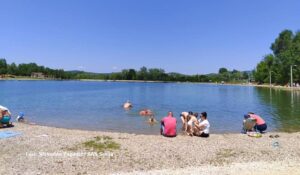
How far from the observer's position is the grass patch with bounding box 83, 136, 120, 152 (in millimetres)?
12782

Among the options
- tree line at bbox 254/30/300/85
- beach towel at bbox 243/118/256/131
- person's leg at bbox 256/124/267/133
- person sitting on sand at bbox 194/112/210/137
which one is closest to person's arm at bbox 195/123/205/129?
person sitting on sand at bbox 194/112/210/137

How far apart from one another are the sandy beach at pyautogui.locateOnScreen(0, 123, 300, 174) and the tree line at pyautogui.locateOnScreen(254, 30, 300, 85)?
89.8 metres

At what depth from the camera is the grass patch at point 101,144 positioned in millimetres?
A: 12782

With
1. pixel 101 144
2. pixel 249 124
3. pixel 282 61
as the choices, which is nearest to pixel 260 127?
pixel 249 124

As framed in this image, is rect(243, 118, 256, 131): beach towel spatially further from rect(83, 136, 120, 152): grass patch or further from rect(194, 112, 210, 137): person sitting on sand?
rect(83, 136, 120, 152): grass patch

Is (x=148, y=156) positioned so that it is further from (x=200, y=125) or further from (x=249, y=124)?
(x=249, y=124)

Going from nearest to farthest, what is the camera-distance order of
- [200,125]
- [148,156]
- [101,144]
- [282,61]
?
1. [148,156]
2. [101,144]
3. [200,125]
4. [282,61]

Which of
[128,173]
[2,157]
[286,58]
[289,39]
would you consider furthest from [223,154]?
[289,39]

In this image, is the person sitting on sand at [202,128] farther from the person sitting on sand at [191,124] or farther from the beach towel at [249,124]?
the beach towel at [249,124]

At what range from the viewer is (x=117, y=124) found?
2395 cm

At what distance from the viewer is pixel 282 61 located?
10488 centimetres

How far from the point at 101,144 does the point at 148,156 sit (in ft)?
9.47

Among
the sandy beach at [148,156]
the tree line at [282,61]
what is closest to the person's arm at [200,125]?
the sandy beach at [148,156]

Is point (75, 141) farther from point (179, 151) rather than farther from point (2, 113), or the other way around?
point (2, 113)
